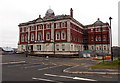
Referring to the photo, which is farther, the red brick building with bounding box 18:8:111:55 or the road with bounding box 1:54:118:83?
the red brick building with bounding box 18:8:111:55

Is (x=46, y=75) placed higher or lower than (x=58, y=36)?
lower

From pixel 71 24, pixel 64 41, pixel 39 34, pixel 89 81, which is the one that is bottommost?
pixel 89 81

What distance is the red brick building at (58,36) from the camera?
41.5 metres

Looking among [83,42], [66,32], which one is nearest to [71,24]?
[66,32]

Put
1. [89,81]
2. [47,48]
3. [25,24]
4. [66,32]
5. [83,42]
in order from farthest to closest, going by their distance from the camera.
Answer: [83,42] < [25,24] < [47,48] < [66,32] < [89,81]

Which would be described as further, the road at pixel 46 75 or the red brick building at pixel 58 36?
the red brick building at pixel 58 36

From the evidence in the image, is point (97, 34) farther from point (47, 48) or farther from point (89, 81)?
point (89, 81)

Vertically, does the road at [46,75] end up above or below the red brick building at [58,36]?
below

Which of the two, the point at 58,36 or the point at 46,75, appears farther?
the point at 58,36

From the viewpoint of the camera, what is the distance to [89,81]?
30.4ft

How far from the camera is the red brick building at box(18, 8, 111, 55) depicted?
4147 cm

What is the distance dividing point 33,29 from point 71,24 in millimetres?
15803

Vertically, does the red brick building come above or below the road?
above

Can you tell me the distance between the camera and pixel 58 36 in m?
43.1
